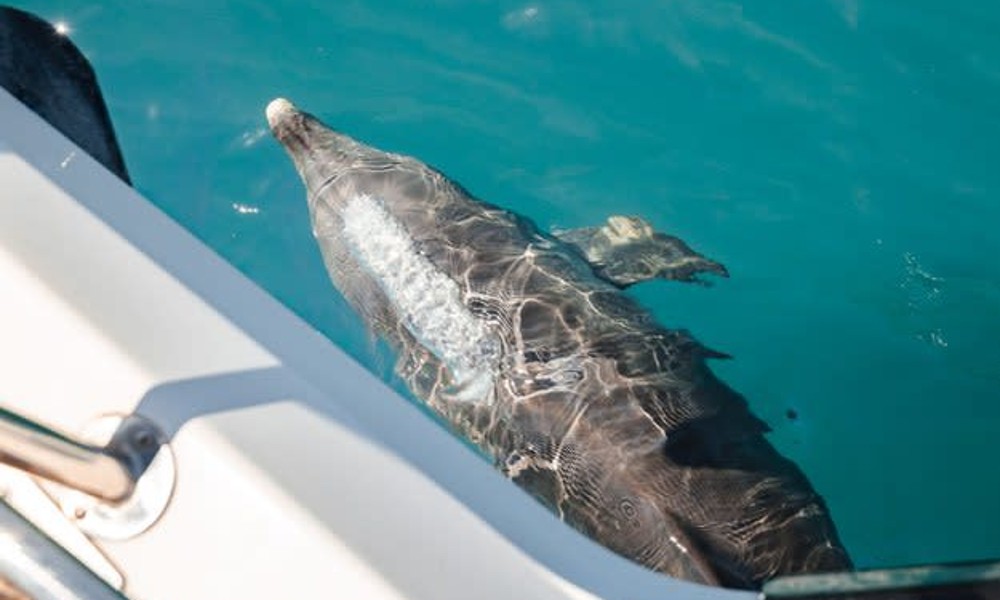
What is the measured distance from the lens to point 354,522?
220 cm

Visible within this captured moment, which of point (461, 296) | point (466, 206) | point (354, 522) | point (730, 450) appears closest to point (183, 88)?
point (466, 206)

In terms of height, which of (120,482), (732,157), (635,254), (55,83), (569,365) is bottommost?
(569,365)

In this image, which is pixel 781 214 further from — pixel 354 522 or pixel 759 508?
pixel 354 522

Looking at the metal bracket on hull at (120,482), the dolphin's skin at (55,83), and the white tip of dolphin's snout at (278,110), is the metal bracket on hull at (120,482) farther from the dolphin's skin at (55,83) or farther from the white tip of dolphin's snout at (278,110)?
the white tip of dolphin's snout at (278,110)

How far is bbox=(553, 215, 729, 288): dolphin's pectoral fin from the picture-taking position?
702 centimetres

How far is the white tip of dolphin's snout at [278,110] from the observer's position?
7.91 m

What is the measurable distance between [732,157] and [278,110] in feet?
11.8

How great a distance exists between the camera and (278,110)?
7914 mm

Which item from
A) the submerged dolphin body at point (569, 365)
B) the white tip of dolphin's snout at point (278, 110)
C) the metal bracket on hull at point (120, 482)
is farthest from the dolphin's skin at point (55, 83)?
the white tip of dolphin's snout at point (278, 110)

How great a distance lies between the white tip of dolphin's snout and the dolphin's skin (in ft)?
12.9

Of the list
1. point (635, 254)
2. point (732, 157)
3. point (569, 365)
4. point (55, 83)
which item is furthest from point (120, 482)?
point (732, 157)

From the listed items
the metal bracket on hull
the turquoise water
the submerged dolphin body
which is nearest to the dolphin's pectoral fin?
the submerged dolphin body

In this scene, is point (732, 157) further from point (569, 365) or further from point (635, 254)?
point (569, 365)

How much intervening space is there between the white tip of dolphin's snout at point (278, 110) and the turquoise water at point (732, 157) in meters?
0.38
